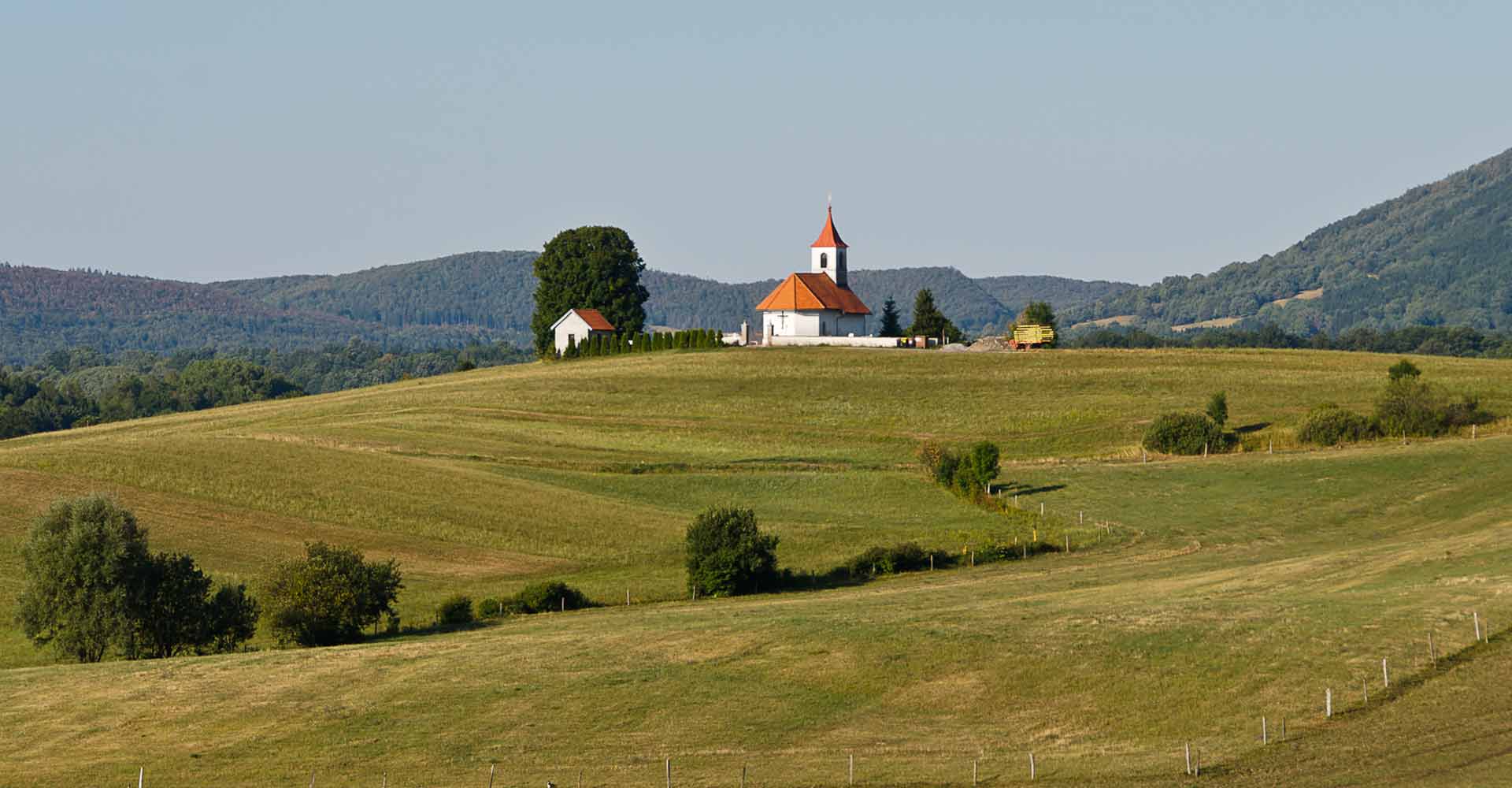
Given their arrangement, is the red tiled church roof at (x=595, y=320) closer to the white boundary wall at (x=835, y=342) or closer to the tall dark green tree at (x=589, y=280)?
the tall dark green tree at (x=589, y=280)

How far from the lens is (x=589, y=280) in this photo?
479ft

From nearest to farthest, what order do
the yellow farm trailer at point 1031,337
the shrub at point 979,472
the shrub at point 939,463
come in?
the shrub at point 979,472 → the shrub at point 939,463 → the yellow farm trailer at point 1031,337

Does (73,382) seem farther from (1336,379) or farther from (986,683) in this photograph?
(986,683)

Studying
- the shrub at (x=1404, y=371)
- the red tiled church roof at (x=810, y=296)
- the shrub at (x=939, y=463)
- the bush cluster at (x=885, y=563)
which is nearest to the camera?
the bush cluster at (x=885, y=563)

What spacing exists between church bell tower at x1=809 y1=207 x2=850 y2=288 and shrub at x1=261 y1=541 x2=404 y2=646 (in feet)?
314

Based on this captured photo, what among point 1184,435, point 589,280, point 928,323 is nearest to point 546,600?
point 1184,435

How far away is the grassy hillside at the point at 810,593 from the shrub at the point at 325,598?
151 inches

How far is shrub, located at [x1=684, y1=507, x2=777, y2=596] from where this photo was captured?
2350 inches

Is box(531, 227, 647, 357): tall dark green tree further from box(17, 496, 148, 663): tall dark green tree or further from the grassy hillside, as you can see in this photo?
box(17, 496, 148, 663): tall dark green tree

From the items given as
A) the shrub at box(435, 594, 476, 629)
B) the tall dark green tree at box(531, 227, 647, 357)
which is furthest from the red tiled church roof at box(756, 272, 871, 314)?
the shrub at box(435, 594, 476, 629)

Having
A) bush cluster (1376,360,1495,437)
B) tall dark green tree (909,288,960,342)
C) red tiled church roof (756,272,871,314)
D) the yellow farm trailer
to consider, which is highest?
red tiled church roof (756,272,871,314)

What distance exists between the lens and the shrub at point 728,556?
196ft

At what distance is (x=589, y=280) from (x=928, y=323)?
31057 mm

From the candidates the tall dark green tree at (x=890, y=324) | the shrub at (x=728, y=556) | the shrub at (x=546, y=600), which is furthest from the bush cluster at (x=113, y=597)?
the tall dark green tree at (x=890, y=324)
